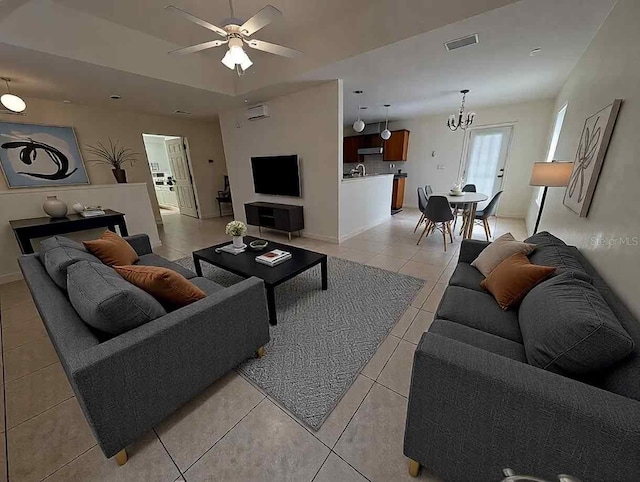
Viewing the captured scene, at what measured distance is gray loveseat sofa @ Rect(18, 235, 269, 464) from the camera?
1020 millimetres

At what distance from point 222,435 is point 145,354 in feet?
1.94

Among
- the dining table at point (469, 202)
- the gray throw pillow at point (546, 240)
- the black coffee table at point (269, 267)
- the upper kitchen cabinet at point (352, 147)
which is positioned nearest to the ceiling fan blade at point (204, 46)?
the black coffee table at point (269, 267)

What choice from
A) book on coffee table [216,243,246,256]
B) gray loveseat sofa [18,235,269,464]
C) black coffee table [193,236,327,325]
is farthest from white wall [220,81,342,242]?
gray loveseat sofa [18,235,269,464]

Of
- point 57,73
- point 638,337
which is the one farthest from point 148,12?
point 638,337

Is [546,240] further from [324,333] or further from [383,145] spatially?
[383,145]

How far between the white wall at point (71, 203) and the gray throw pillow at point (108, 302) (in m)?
3.07

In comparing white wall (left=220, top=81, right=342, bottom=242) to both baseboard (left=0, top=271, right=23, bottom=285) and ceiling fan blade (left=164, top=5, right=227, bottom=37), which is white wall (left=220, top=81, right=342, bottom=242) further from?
baseboard (left=0, top=271, right=23, bottom=285)

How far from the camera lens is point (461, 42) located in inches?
100

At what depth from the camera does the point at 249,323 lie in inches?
62.1

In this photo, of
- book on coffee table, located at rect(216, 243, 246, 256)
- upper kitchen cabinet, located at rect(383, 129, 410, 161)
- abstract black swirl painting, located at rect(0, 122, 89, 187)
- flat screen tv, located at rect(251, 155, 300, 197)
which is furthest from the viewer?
upper kitchen cabinet, located at rect(383, 129, 410, 161)

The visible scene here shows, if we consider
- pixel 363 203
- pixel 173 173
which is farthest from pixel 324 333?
pixel 173 173

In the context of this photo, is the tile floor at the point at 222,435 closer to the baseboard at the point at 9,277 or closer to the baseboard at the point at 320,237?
the baseboard at the point at 9,277

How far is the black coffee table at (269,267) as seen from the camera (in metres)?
2.07

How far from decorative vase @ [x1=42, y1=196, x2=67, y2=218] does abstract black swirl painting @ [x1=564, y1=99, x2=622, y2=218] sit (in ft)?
17.7
